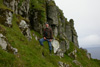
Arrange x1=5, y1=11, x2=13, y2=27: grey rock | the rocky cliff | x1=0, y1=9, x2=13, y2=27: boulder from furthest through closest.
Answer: x1=5, y1=11, x2=13, y2=27: grey rock
x1=0, y1=9, x2=13, y2=27: boulder
the rocky cliff

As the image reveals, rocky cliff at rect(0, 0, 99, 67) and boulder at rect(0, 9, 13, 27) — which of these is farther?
boulder at rect(0, 9, 13, 27)

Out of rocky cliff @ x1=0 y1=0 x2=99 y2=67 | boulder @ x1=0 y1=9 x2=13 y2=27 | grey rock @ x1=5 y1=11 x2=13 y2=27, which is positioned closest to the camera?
rocky cliff @ x1=0 y1=0 x2=99 y2=67

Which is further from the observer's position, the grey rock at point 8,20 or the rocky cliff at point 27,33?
the grey rock at point 8,20

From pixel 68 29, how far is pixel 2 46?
248ft

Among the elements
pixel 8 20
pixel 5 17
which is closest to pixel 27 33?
pixel 8 20

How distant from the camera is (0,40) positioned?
12.2 metres

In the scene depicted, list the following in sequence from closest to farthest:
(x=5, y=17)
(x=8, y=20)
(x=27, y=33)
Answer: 1. (x=5, y=17)
2. (x=8, y=20)
3. (x=27, y=33)

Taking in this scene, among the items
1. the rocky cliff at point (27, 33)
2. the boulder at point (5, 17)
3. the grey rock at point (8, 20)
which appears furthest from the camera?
the grey rock at point (8, 20)

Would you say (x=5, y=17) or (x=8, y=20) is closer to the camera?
(x=5, y=17)

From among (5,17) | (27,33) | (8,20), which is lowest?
(27,33)

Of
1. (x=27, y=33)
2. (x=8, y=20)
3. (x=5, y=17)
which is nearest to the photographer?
(x=5, y=17)

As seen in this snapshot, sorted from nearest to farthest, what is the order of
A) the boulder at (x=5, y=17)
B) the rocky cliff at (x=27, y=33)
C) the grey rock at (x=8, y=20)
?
the rocky cliff at (x=27, y=33)
the boulder at (x=5, y=17)
the grey rock at (x=8, y=20)

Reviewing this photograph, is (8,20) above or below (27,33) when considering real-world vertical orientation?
above

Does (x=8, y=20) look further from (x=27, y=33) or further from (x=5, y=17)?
(x=27, y=33)
